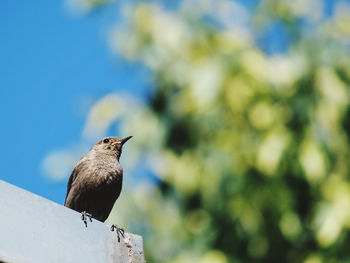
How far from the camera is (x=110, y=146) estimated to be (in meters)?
5.01

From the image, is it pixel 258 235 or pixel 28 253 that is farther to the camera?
pixel 258 235

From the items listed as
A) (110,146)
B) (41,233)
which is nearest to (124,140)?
(110,146)

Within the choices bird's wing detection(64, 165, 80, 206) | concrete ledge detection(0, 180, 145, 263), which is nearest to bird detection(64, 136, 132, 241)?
bird's wing detection(64, 165, 80, 206)

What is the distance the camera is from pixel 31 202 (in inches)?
73.9

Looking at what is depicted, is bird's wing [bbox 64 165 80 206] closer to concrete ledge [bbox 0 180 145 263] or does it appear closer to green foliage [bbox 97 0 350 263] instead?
green foliage [bbox 97 0 350 263]

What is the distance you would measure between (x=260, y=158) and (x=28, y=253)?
2.34m

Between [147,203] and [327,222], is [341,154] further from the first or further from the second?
[147,203]

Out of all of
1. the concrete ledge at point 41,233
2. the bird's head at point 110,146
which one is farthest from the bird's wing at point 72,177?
the concrete ledge at point 41,233

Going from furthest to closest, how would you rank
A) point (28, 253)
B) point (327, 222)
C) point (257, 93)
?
point (257, 93) → point (327, 222) → point (28, 253)

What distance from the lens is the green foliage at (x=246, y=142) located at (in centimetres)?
404

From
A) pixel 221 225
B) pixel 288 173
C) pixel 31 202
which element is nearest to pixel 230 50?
pixel 288 173

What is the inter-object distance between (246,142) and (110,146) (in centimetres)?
134

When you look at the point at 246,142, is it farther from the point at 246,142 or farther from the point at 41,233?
the point at 41,233

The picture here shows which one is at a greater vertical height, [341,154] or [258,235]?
[341,154]
